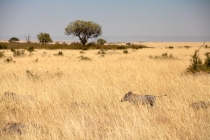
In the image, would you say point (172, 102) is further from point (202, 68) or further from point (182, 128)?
point (202, 68)

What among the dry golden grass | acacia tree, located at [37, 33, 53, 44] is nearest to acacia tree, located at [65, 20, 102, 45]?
acacia tree, located at [37, 33, 53, 44]

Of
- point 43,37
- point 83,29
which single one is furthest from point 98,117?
point 43,37

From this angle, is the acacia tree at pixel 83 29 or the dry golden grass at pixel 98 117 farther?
the acacia tree at pixel 83 29

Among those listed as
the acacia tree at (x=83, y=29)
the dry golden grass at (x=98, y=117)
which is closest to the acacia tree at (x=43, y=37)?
the acacia tree at (x=83, y=29)

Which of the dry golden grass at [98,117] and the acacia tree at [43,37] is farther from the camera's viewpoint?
the acacia tree at [43,37]

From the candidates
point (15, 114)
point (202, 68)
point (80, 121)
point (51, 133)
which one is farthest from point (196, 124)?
point (202, 68)

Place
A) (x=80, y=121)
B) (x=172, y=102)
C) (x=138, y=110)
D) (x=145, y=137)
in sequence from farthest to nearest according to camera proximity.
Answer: (x=172, y=102), (x=138, y=110), (x=80, y=121), (x=145, y=137)

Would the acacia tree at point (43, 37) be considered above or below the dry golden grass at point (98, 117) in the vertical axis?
above

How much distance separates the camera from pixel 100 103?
508 centimetres

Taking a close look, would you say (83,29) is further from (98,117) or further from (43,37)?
(98,117)

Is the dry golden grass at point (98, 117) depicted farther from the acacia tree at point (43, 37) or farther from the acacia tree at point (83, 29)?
the acacia tree at point (43, 37)

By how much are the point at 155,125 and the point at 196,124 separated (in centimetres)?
64

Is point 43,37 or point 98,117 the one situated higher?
point 43,37

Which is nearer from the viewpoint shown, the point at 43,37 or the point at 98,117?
the point at 98,117
